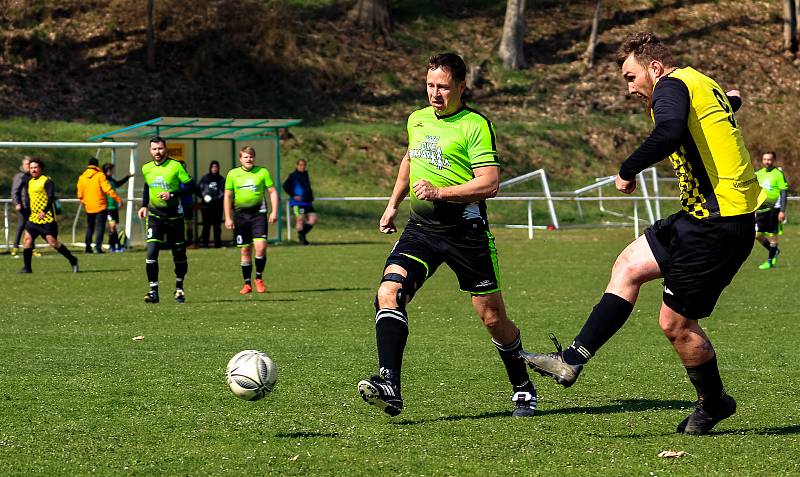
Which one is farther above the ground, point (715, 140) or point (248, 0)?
point (248, 0)

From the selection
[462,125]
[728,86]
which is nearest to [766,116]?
[728,86]

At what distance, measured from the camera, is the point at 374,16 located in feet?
154

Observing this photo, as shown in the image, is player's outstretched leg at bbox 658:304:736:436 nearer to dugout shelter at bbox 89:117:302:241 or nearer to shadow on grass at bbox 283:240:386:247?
dugout shelter at bbox 89:117:302:241

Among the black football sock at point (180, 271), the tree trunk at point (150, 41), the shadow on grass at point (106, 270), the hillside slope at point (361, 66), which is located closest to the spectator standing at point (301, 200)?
the shadow on grass at point (106, 270)

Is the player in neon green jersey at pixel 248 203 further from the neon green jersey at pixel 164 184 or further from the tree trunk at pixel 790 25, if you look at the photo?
the tree trunk at pixel 790 25

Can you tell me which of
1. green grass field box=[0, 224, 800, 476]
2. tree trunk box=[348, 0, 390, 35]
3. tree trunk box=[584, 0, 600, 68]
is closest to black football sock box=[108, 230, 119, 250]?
green grass field box=[0, 224, 800, 476]

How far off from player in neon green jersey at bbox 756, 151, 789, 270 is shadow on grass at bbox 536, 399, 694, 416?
12.8m

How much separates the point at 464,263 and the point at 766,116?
37.9 meters

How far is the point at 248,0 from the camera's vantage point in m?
44.6

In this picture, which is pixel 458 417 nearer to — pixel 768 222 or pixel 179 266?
pixel 179 266

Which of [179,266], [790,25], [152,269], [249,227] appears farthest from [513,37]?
[152,269]

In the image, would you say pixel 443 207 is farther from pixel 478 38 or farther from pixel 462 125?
pixel 478 38

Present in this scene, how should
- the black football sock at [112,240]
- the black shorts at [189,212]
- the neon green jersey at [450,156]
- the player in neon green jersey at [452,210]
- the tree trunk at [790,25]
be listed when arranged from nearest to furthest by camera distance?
the player in neon green jersey at [452,210] → the neon green jersey at [450,156] → the black football sock at [112,240] → the black shorts at [189,212] → the tree trunk at [790,25]

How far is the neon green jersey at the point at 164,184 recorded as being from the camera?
14875 mm
